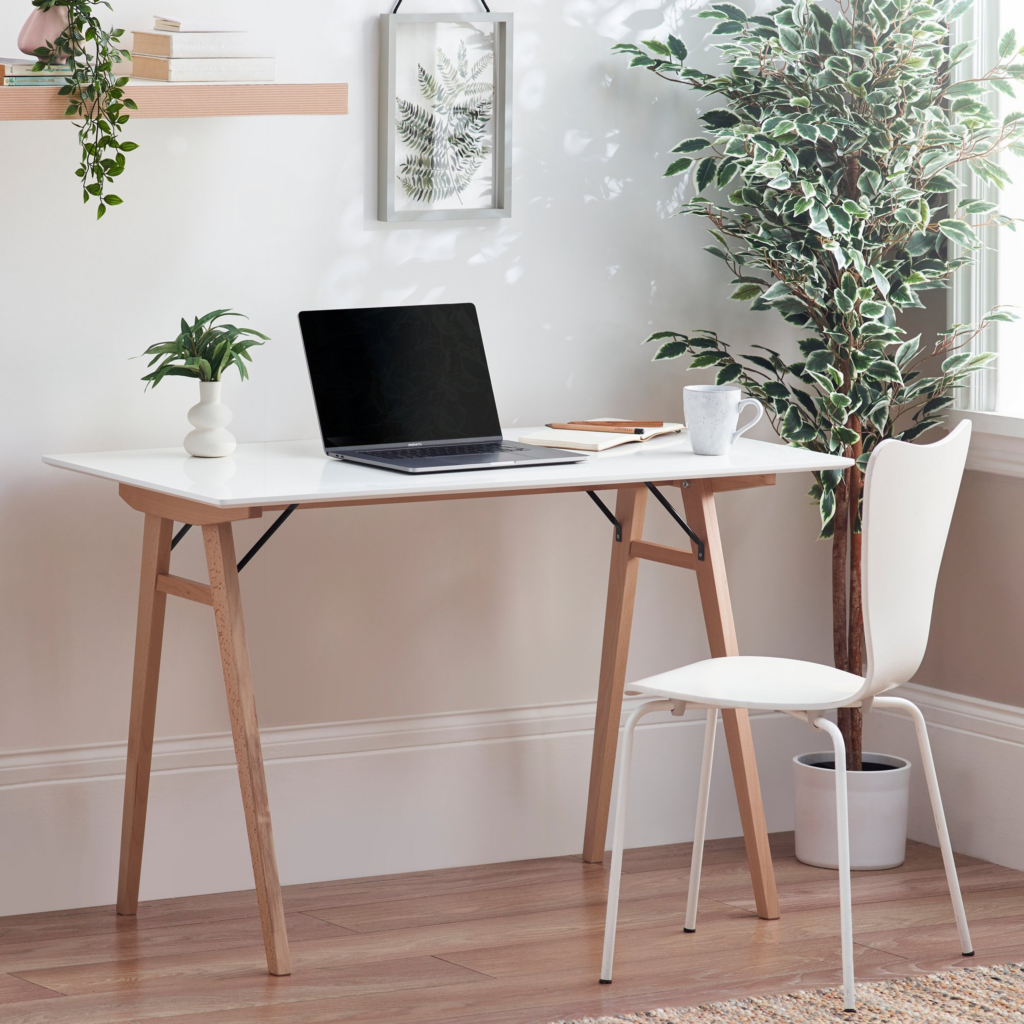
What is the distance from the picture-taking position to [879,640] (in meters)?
2.45

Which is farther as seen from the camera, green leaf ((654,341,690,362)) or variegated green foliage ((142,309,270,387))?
green leaf ((654,341,690,362))

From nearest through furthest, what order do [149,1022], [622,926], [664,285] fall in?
[149,1022]
[622,926]
[664,285]

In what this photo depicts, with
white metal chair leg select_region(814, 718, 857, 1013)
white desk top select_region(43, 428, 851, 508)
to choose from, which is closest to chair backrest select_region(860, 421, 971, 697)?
white metal chair leg select_region(814, 718, 857, 1013)

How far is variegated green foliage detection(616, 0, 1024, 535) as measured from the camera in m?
3.01

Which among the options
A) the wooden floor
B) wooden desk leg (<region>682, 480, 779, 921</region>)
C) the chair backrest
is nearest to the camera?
the chair backrest

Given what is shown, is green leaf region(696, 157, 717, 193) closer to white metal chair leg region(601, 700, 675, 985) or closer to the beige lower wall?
the beige lower wall

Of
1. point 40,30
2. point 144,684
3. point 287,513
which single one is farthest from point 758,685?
point 40,30

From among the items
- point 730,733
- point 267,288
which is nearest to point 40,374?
point 267,288

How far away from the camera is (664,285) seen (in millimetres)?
3367

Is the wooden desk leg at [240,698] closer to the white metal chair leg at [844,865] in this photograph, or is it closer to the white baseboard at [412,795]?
the white baseboard at [412,795]

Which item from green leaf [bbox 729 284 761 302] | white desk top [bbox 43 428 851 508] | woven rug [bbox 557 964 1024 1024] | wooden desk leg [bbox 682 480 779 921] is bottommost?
woven rug [bbox 557 964 1024 1024]

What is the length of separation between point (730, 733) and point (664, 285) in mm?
949

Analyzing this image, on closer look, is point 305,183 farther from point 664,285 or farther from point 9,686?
point 9,686

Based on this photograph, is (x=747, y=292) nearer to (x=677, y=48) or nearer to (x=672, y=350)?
(x=672, y=350)
